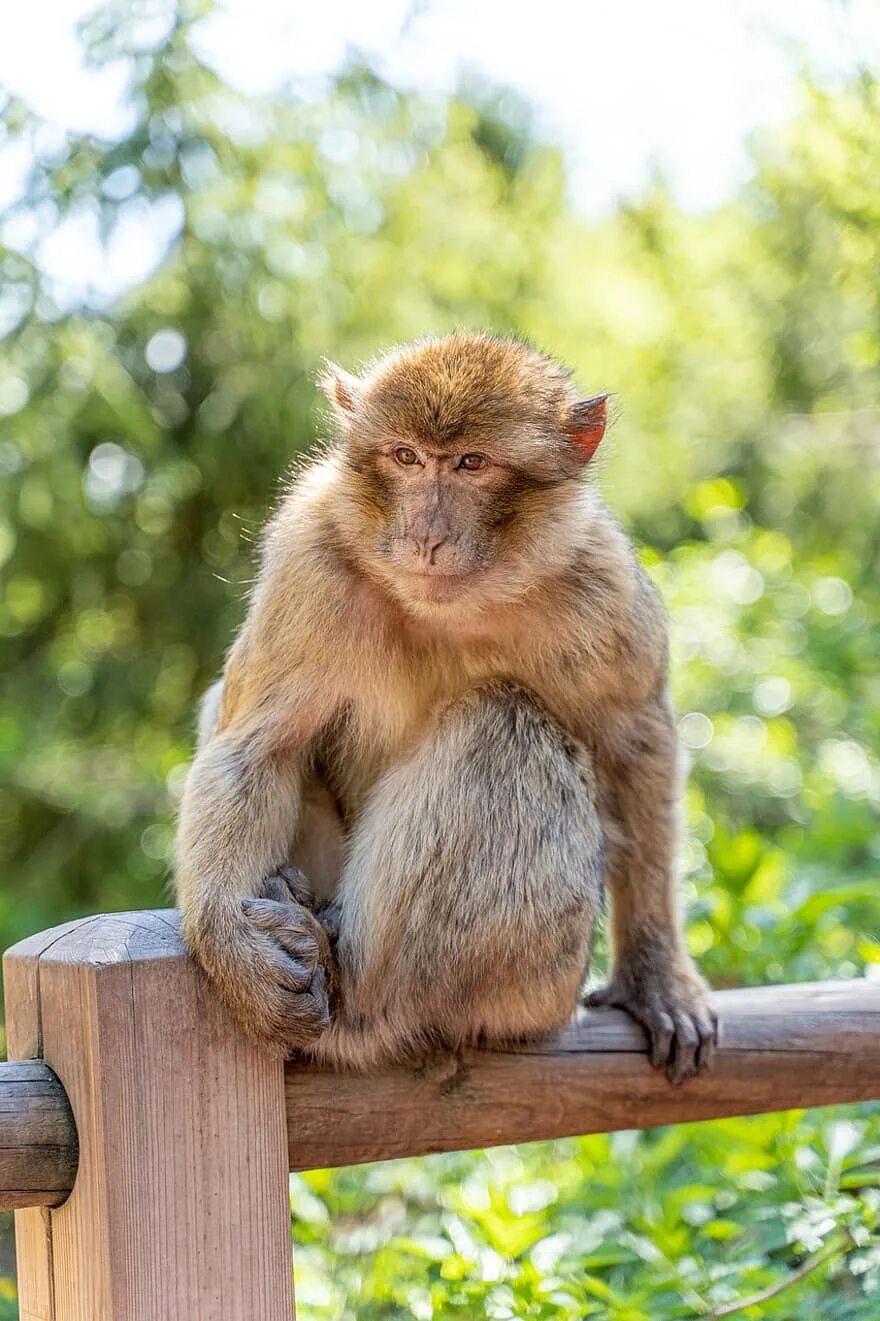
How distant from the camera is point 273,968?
2.04m

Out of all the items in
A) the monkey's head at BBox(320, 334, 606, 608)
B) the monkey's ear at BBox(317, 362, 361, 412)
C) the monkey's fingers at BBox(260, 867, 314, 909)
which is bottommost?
the monkey's fingers at BBox(260, 867, 314, 909)

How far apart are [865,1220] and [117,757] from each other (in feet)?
12.4

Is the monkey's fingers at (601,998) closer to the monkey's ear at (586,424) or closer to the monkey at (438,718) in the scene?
the monkey at (438,718)

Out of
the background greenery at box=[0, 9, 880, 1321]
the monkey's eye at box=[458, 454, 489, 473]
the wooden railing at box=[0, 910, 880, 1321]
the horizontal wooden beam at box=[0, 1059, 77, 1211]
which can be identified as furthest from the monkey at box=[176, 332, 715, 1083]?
the background greenery at box=[0, 9, 880, 1321]

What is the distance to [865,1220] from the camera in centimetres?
272

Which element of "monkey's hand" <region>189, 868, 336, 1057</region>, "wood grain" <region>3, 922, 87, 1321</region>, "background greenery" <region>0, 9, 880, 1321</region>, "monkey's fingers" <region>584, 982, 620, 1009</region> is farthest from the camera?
"background greenery" <region>0, 9, 880, 1321</region>

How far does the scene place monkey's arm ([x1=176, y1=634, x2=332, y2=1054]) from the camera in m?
1.97

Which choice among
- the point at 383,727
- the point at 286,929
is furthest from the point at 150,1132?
the point at 383,727

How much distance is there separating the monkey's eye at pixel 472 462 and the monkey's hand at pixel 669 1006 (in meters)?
0.99

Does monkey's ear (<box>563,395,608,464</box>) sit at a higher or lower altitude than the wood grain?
higher

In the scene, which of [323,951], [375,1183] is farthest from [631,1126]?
[375,1183]

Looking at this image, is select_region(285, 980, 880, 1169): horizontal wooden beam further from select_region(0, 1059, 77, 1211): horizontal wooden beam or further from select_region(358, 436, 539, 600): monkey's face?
select_region(358, 436, 539, 600): monkey's face

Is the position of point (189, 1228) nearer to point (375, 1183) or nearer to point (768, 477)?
point (375, 1183)

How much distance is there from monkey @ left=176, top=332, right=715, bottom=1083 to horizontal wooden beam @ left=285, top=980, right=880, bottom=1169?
0.05 metres
